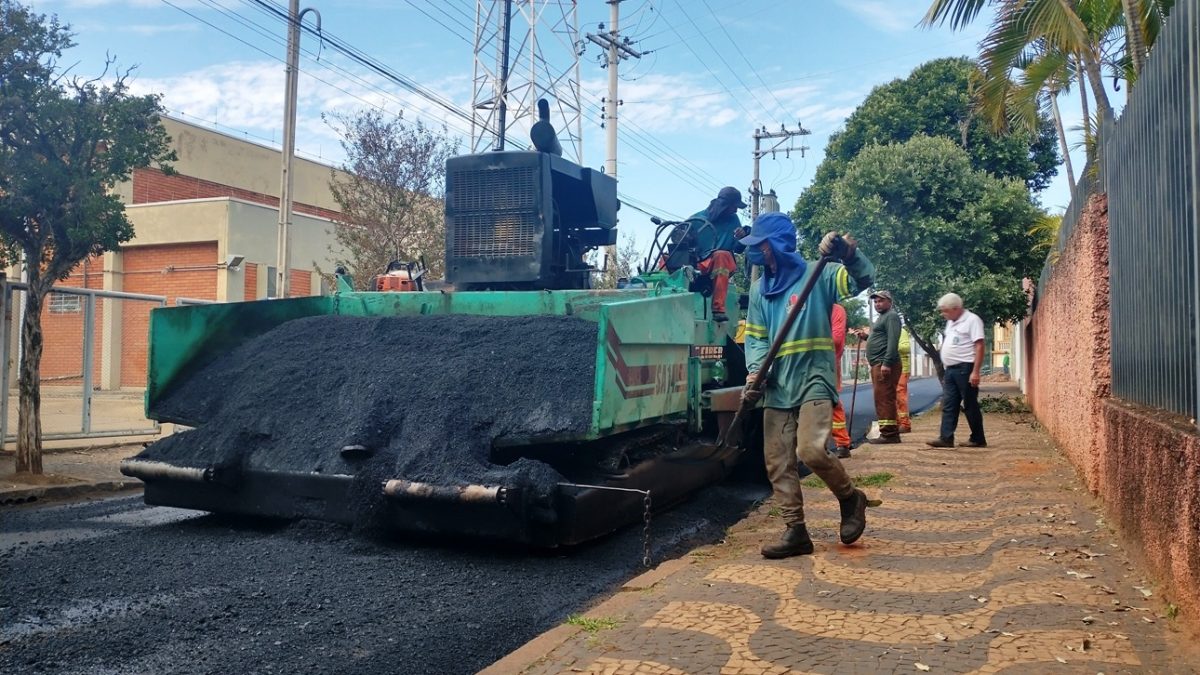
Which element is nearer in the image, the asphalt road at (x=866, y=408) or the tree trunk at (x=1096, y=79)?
the tree trunk at (x=1096, y=79)

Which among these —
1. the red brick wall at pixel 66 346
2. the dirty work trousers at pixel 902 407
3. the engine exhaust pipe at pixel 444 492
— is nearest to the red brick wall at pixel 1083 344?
the dirty work trousers at pixel 902 407

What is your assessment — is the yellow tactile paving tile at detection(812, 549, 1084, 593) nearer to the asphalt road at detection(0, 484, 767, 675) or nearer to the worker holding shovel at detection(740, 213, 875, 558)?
the worker holding shovel at detection(740, 213, 875, 558)

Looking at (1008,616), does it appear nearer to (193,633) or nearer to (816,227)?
(193,633)

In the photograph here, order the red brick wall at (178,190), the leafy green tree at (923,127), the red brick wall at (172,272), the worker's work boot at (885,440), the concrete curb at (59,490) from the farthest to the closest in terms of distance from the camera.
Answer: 1. the red brick wall at (178,190)
2. the red brick wall at (172,272)
3. the leafy green tree at (923,127)
4. the worker's work boot at (885,440)
5. the concrete curb at (59,490)

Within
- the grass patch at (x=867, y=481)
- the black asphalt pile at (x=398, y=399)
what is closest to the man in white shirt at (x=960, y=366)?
the grass patch at (x=867, y=481)

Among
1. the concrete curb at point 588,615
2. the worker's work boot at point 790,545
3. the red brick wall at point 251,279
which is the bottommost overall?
the concrete curb at point 588,615

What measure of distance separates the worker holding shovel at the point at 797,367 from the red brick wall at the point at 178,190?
79.4ft

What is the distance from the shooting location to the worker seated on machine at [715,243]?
728 cm

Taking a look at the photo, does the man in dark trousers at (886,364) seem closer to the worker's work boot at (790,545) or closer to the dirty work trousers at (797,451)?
the dirty work trousers at (797,451)

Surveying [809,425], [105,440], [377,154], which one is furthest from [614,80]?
[809,425]

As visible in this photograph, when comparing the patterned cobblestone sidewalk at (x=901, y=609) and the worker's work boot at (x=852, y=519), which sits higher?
the worker's work boot at (x=852, y=519)

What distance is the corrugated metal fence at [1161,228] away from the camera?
3.77 metres

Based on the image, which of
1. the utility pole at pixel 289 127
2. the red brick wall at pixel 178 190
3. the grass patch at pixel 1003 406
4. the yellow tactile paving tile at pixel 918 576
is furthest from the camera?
the red brick wall at pixel 178 190

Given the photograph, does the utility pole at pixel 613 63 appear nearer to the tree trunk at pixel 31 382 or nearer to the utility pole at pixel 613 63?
the utility pole at pixel 613 63
